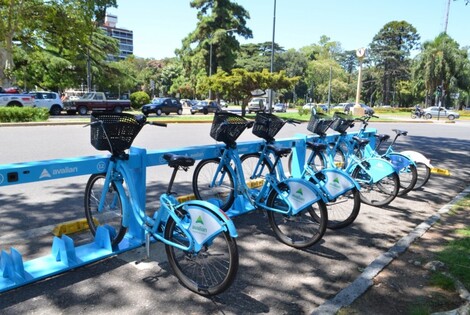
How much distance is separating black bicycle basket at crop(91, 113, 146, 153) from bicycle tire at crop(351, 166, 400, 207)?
351 cm

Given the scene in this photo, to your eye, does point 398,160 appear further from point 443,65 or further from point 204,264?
point 443,65

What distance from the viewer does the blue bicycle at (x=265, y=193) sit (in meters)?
4.07

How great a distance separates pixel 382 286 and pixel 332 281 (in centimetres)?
43

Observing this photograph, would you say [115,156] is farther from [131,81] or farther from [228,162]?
[131,81]

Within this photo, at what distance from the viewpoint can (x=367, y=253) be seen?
4.25m

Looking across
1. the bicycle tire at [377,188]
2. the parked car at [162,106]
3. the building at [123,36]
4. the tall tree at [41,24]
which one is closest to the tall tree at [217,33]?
the parked car at [162,106]

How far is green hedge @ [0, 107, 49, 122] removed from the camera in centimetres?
1653

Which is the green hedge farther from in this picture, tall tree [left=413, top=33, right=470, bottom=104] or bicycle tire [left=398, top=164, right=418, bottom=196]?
tall tree [left=413, top=33, right=470, bottom=104]

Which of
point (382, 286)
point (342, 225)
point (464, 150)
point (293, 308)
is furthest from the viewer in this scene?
point (464, 150)

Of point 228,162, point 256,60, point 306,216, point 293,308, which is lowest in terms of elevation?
point 293,308

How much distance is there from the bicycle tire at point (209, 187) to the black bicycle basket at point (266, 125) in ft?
2.21

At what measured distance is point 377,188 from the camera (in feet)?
19.9

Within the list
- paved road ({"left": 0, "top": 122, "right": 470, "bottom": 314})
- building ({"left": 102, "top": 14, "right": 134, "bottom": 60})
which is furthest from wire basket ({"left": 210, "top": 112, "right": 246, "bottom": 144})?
building ({"left": 102, "top": 14, "right": 134, "bottom": 60})

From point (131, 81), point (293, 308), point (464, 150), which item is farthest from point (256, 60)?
point (293, 308)
